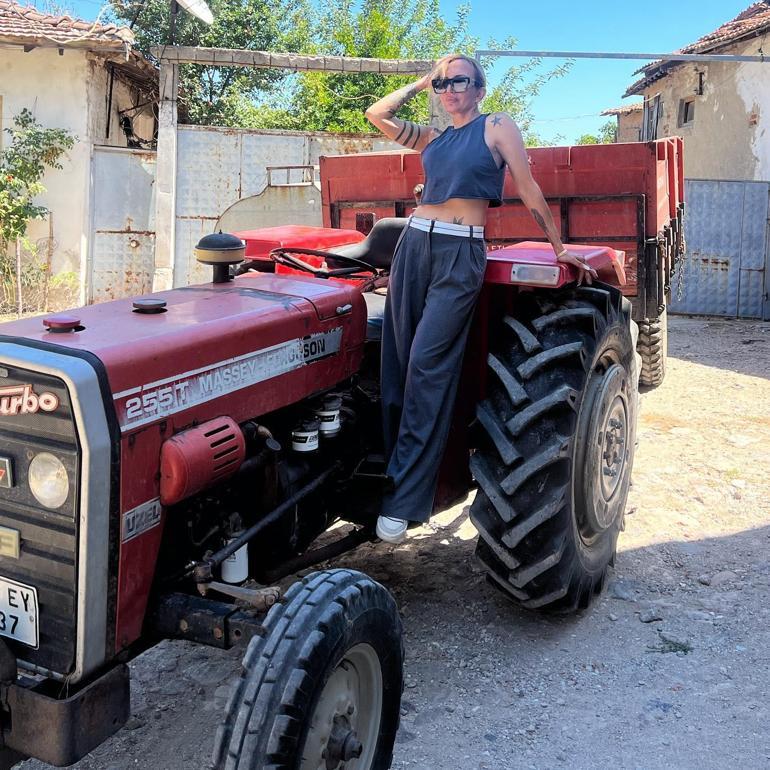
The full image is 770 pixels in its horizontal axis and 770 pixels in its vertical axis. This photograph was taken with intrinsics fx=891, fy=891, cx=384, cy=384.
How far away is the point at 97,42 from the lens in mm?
11523

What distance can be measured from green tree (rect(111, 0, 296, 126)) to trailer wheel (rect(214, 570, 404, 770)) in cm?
1652

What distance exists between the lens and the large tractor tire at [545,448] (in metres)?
3.16

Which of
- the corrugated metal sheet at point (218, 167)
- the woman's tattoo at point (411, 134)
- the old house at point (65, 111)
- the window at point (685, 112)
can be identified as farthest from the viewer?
the window at point (685, 112)

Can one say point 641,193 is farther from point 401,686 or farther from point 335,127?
point 335,127

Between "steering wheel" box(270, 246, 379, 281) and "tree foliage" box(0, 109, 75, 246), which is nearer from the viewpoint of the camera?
"steering wheel" box(270, 246, 379, 281)

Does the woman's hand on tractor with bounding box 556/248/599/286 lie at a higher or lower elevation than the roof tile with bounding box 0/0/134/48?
lower

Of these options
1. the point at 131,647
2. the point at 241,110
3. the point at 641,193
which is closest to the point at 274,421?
the point at 131,647

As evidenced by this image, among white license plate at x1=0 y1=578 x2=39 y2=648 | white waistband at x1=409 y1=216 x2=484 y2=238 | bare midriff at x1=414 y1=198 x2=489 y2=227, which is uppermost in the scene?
bare midriff at x1=414 y1=198 x2=489 y2=227

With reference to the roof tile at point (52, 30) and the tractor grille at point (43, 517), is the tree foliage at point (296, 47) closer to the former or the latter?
the roof tile at point (52, 30)

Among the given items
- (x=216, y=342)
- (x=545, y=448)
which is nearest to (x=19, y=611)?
(x=216, y=342)

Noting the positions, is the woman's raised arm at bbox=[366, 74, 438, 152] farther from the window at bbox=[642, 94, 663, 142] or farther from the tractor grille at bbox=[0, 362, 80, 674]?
the window at bbox=[642, 94, 663, 142]

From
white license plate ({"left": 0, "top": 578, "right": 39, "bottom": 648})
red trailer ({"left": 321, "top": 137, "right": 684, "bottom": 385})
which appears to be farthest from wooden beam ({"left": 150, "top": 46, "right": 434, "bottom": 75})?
white license plate ({"left": 0, "top": 578, "right": 39, "bottom": 648})

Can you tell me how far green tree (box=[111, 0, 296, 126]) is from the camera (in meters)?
18.1

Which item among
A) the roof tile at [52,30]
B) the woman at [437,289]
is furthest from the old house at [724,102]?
the woman at [437,289]
